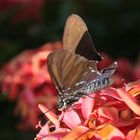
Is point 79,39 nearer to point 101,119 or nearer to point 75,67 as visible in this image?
point 75,67

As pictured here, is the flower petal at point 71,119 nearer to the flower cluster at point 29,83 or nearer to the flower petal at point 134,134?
the flower petal at point 134,134

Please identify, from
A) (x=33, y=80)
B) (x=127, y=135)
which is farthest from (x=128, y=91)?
(x=33, y=80)

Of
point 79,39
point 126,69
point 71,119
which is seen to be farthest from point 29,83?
point 71,119

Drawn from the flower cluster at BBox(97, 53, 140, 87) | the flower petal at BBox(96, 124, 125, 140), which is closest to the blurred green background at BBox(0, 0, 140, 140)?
the flower cluster at BBox(97, 53, 140, 87)

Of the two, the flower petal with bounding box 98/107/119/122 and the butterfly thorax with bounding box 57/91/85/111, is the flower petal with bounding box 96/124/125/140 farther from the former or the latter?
the butterfly thorax with bounding box 57/91/85/111

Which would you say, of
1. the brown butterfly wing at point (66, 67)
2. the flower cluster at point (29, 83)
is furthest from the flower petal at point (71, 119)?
the flower cluster at point (29, 83)

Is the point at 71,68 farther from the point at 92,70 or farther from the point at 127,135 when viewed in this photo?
the point at 127,135
